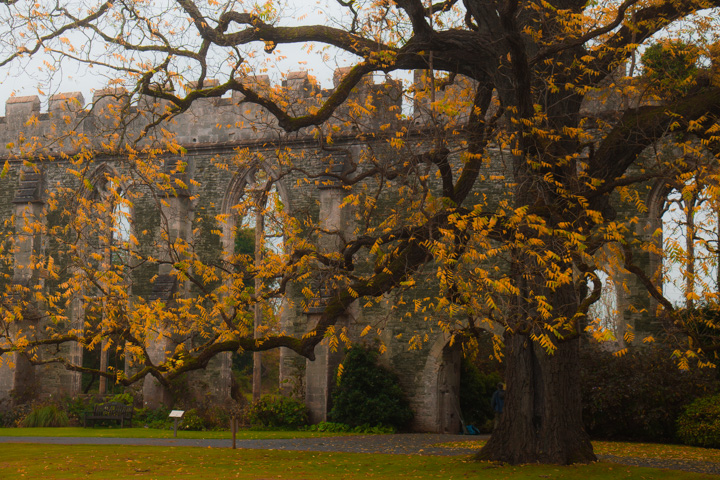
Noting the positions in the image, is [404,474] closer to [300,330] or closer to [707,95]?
[707,95]

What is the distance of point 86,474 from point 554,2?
29.5 ft

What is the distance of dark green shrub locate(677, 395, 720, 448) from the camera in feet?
45.9

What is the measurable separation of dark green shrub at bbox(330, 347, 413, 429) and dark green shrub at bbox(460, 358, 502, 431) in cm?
277

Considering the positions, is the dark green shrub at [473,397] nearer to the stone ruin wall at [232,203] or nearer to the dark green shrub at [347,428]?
the stone ruin wall at [232,203]

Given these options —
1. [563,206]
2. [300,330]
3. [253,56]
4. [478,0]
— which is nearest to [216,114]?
[300,330]

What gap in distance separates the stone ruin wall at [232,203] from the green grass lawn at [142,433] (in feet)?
4.10

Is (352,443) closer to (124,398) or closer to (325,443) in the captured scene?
(325,443)

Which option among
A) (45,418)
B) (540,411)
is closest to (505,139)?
(540,411)

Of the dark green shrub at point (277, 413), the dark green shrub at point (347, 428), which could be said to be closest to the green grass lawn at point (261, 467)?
the dark green shrub at point (347, 428)

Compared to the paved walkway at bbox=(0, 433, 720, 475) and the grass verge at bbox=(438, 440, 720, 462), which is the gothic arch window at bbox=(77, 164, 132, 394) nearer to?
the paved walkway at bbox=(0, 433, 720, 475)

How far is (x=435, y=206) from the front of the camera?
984 centimetres

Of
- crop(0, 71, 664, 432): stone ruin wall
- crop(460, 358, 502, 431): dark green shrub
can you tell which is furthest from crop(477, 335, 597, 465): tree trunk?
crop(460, 358, 502, 431): dark green shrub

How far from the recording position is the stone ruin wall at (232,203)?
1742cm

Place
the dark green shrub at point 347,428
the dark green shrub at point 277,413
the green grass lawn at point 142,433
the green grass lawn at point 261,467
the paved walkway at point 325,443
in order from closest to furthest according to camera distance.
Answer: the green grass lawn at point 261,467 → the paved walkway at point 325,443 → the green grass lawn at point 142,433 → the dark green shrub at point 347,428 → the dark green shrub at point 277,413
